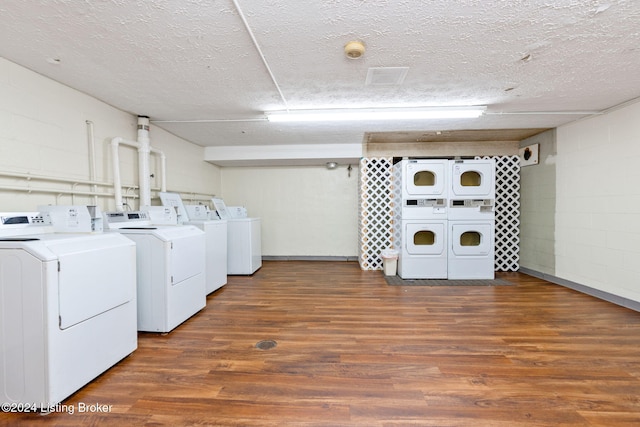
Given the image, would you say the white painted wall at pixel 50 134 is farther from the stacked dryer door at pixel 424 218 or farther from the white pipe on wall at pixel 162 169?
the stacked dryer door at pixel 424 218

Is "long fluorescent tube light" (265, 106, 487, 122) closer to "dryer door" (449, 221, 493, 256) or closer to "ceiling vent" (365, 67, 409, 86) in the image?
"ceiling vent" (365, 67, 409, 86)

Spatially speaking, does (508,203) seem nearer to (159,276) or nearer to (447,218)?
(447,218)

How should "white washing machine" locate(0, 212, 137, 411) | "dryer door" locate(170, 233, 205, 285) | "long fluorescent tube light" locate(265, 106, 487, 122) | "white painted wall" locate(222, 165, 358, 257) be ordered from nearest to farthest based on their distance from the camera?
"white washing machine" locate(0, 212, 137, 411)
"dryer door" locate(170, 233, 205, 285)
"long fluorescent tube light" locate(265, 106, 487, 122)
"white painted wall" locate(222, 165, 358, 257)

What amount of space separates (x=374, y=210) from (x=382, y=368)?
3.35 m

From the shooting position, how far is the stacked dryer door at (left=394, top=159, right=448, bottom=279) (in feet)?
14.2

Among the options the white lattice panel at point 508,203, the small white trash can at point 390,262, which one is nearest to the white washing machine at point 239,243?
the small white trash can at point 390,262

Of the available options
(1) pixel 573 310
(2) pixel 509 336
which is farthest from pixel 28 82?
(1) pixel 573 310

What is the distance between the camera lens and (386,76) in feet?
8.00

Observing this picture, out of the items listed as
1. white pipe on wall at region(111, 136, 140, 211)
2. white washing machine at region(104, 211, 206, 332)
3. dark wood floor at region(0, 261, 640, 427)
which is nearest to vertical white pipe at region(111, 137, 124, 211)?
white pipe on wall at region(111, 136, 140, 211)

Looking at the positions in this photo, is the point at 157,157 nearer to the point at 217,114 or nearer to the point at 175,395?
the point at 217,114

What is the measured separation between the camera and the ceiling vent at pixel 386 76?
7.60ft

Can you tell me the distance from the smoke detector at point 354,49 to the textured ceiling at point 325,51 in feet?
0.15

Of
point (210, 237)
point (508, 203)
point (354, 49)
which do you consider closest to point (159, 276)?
point (210, 237)

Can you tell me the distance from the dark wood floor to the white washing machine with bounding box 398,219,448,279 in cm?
103
